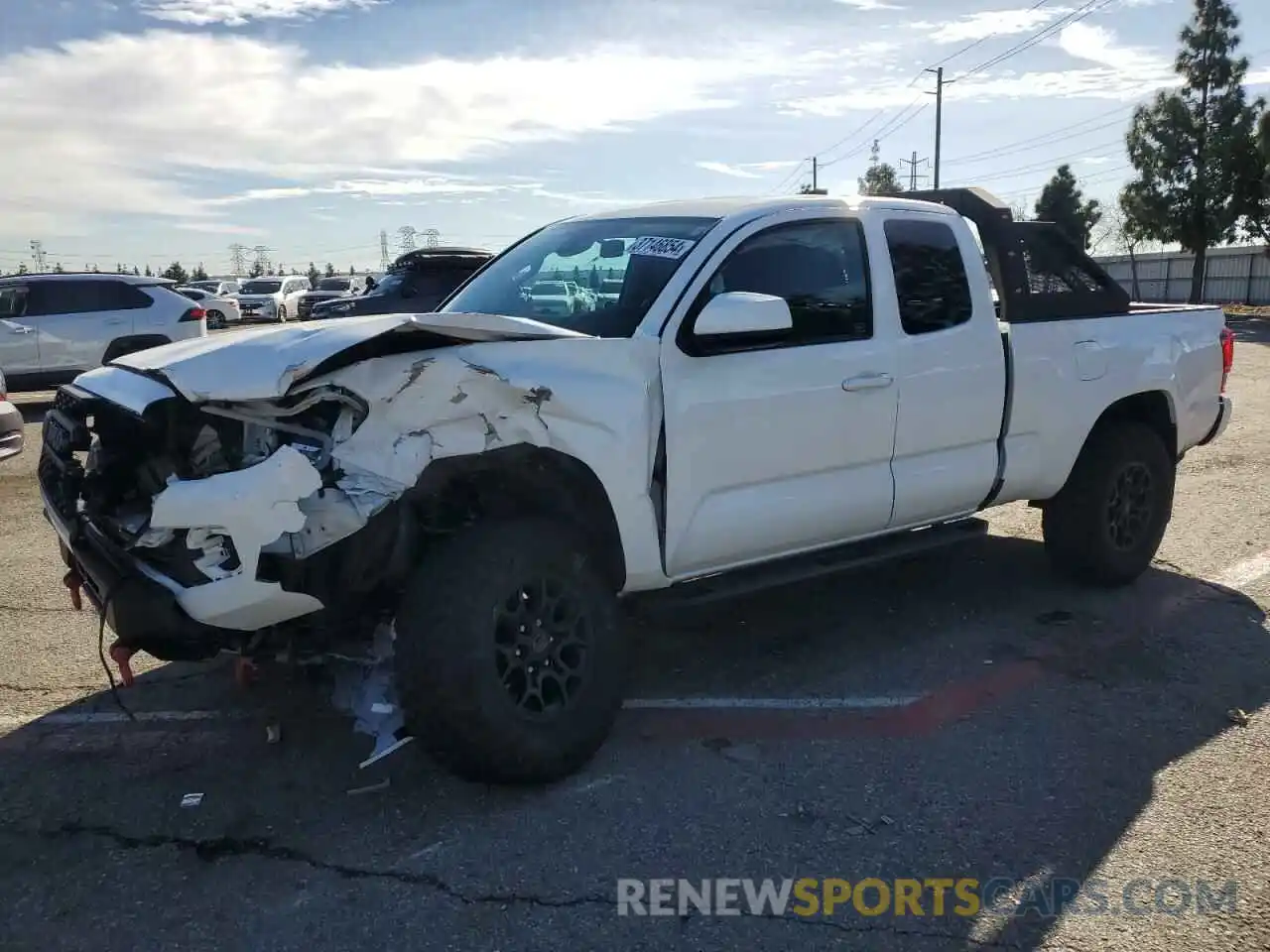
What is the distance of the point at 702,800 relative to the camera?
3697 mm

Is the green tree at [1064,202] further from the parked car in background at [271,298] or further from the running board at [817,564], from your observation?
the running board at [817,564]

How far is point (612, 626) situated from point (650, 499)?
0.49 meters

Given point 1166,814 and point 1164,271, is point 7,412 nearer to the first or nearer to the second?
point 1166,814

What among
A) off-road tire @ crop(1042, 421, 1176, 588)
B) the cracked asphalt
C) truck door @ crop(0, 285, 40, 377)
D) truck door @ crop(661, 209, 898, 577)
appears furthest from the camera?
truck door @ crop(0, 285, 40, 377)

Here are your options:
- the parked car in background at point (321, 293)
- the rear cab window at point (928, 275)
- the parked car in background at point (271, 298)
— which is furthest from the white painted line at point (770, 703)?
the parked car in background at point (271, 298)

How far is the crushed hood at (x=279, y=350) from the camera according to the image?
10.7ft

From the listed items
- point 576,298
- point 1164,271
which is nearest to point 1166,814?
point 576,298

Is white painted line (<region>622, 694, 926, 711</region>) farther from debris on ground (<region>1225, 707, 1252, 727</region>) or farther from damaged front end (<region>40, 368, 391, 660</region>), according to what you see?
damaged front end (<region>40, 368, 391, 660</region>)

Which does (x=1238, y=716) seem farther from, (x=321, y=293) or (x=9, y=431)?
(x=321, y=293)

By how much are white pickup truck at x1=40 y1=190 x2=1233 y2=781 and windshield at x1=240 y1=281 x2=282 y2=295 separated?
37.2 m

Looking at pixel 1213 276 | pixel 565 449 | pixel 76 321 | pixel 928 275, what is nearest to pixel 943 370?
pixel 928 275

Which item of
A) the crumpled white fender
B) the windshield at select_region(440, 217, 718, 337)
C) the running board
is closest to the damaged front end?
the crumpled white fender

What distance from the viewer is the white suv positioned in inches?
547

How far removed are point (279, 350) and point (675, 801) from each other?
196 centimetres
